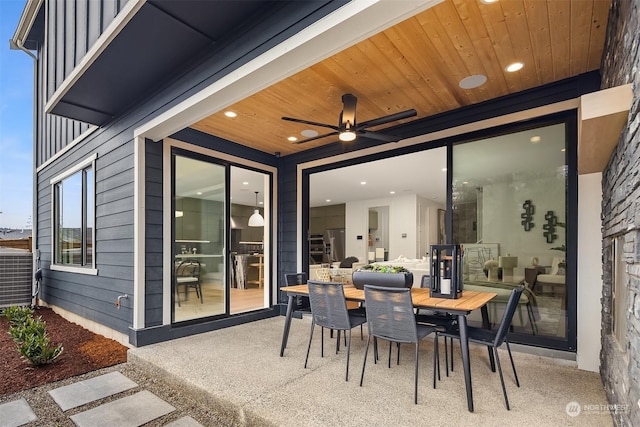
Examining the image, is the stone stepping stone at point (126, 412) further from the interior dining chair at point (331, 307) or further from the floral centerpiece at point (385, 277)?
the floral centerpiece at point (385, 277)

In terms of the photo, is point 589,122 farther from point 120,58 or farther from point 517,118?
point 120,58

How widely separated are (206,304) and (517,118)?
14.2 ft

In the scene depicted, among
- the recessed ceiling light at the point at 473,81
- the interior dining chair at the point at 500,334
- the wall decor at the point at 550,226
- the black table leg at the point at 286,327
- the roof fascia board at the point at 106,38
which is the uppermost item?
the roof fascia board at the point at 106,38

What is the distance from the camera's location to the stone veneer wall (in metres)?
1.43

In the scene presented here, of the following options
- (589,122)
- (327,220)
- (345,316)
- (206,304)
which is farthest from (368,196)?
(589,122)

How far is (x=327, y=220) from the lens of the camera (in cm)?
1254

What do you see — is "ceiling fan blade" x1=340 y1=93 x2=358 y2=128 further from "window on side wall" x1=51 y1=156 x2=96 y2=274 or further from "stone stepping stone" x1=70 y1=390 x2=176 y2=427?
"window on side wall" x1=51 y1=156 x2=96 y2=274

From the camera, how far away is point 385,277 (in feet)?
10.2

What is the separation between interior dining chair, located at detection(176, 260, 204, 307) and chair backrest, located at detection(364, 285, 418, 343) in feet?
8.56

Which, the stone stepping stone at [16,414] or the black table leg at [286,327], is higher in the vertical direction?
the black table leg at [286,327]

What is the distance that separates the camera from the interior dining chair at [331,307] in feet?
9.33

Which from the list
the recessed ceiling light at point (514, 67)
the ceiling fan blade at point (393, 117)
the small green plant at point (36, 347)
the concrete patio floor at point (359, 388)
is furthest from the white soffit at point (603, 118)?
the small green plant at point (36, 347)

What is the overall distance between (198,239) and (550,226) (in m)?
4.07

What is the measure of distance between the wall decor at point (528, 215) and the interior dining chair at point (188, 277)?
391cm
